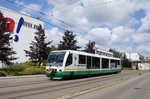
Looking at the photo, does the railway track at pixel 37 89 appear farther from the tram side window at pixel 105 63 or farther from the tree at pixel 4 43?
the tram side window at pixel 105 63

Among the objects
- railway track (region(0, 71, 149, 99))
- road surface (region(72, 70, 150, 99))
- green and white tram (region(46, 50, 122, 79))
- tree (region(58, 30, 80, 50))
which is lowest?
road surface (region(72, 70, 150, 99))

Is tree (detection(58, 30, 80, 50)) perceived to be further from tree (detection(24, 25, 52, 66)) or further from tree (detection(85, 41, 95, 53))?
tree (detection(85, 41, 95, 53))

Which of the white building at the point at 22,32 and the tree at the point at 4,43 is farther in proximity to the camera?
the white building at the point at 22,32

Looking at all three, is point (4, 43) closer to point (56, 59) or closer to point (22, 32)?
point (56, 59)

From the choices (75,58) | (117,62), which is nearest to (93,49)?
(117,62)

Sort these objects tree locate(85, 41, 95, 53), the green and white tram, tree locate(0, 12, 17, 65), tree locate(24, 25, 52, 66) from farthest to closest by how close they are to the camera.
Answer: tree locate(85, 41, 95, 53) < tree locate(24, 25, 52, 66) < tree locate(0, 12, 17, 65) < the green and white tram

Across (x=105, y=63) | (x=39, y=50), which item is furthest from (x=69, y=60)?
(x=39, y=50)

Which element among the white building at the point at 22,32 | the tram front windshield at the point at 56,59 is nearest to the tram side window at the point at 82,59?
A: the tram front windshield at the point at 56,59

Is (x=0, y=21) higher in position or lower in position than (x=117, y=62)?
higher

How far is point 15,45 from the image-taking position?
76.6 m

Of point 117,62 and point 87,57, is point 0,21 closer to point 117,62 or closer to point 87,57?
point 87,57

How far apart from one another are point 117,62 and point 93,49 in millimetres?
24630

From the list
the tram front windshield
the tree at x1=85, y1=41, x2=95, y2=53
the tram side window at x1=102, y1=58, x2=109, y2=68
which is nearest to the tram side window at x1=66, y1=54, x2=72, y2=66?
the tram front windshield

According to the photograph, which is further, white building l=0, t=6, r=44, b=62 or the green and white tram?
white building l=0, t=6, r=44, b=62
